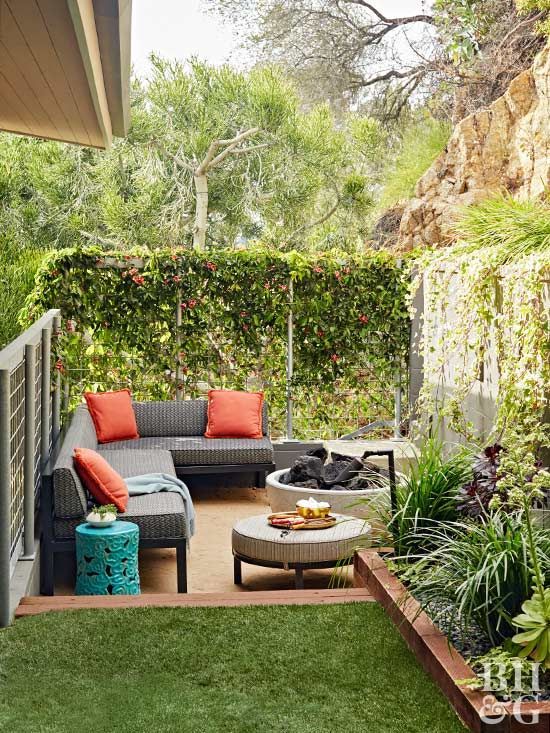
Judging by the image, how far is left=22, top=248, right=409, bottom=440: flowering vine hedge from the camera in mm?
9070

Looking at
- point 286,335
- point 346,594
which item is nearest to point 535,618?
point 346,594

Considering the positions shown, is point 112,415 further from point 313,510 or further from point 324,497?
point 313,510

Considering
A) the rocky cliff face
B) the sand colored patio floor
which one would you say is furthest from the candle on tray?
the rocky cliff face

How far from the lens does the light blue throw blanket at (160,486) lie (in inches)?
235

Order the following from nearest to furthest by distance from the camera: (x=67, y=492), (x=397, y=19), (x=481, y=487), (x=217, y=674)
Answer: (x=217, y=674) → (x=481, y=487) → (x=67, y=492) → (x=397, y=19)

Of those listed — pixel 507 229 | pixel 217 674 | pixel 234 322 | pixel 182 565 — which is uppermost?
pixel 507 229

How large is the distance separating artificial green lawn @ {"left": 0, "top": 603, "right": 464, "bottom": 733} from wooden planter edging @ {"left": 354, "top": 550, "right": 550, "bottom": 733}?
2.0 inches

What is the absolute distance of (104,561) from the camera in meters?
4.98

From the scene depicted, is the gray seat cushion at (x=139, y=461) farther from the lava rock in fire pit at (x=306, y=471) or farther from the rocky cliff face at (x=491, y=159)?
the rocky cliff face at (x=491, y=159)

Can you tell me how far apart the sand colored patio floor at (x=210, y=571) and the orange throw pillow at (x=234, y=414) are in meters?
0.90

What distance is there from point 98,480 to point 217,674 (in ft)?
7.17

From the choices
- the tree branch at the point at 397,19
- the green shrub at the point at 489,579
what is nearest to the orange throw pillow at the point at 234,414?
the green shrub at the point at 489,579

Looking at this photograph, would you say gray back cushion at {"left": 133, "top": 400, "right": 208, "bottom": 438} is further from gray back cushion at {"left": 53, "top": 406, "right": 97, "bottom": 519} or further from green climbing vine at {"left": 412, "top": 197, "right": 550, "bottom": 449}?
gray back cushion at {"left": 53, "top": 406, "right": 97, "bottom": 519}

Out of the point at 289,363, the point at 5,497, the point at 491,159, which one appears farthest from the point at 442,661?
the point at 491,159
